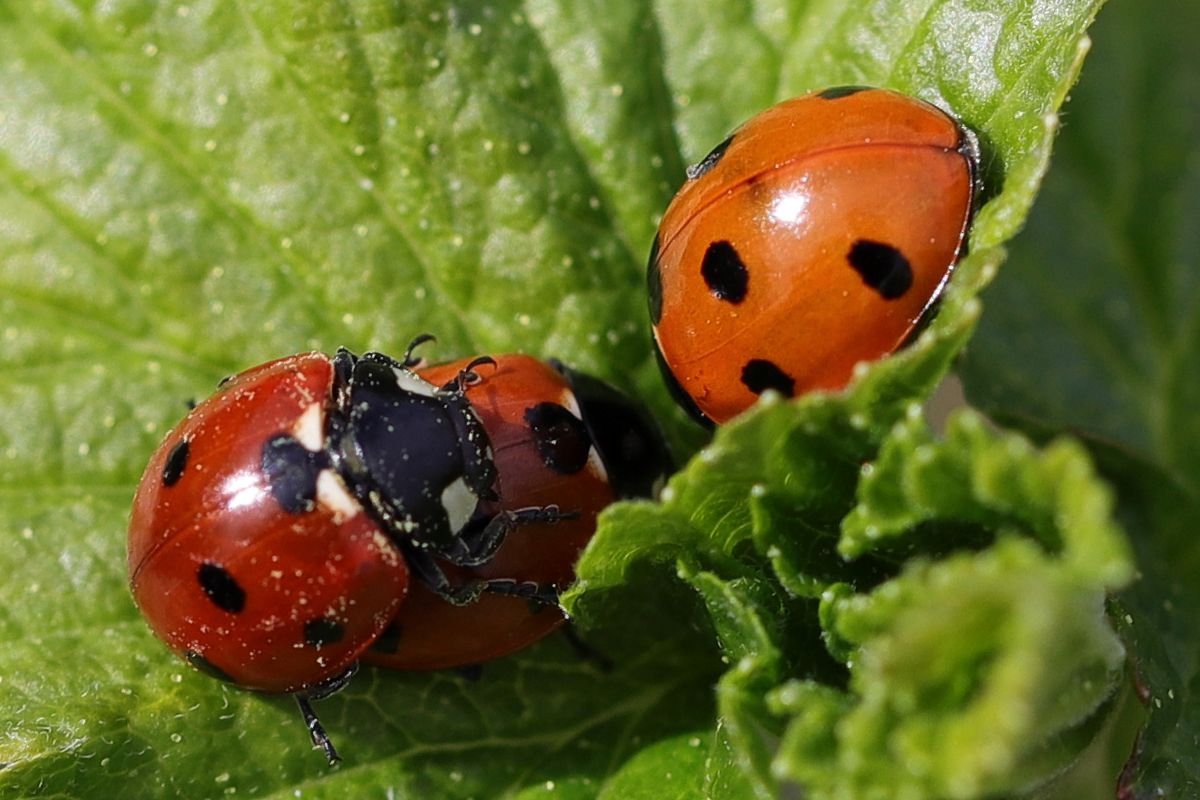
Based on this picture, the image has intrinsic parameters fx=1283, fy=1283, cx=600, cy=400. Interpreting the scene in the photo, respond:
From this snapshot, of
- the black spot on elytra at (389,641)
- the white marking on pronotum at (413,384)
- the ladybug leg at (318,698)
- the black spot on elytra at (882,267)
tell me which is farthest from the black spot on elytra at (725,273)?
the ladybug leg at (318,698)

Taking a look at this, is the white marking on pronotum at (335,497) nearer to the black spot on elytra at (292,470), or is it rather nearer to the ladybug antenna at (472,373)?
the black spot on elytra at (292,470)

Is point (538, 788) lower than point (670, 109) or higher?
lower

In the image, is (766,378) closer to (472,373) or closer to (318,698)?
(472,373)

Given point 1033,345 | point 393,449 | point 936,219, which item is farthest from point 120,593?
Result: point 1033,345

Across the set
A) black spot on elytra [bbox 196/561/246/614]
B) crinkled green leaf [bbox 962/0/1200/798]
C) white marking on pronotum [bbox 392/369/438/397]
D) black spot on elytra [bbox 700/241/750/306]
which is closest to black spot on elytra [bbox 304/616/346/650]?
black spot on elytra [bbox 196/561/246/614]

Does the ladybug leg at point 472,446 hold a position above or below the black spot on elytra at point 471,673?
above

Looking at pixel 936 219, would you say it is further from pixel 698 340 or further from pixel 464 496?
pixel 464 496

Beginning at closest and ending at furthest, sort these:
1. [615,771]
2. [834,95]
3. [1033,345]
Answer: [834,95] → [615,771] → [1033,345]

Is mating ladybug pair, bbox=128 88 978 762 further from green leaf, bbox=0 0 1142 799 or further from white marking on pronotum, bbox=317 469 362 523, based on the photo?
green leaf, bbox=0 0 1142 799
